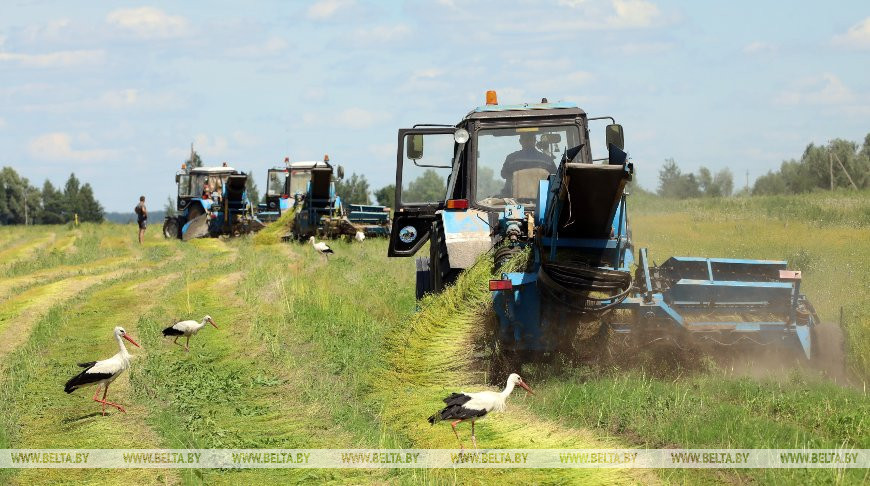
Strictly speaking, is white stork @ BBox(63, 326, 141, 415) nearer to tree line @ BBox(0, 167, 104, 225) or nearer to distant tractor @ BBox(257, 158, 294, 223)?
distant tractor @ BBox(257, 158, 294, 223)

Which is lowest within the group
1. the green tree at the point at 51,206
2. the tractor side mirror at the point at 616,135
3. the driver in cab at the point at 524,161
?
the green tree at the point at 51,206

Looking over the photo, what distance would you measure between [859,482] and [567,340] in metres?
3.76

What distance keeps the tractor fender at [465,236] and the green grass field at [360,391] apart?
61 cm

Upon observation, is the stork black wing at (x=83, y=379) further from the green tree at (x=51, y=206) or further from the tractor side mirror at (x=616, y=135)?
the green tree at (x=51, y=206)

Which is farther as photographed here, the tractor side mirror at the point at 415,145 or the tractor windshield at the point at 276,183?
the tractor windshield at the point at 276,183

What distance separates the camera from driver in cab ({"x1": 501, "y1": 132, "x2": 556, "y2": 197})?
11.4m

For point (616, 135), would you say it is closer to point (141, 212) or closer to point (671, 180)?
point (141, 212)

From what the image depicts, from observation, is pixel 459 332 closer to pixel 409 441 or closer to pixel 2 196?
pixel 409 441

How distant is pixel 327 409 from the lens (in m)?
8.72

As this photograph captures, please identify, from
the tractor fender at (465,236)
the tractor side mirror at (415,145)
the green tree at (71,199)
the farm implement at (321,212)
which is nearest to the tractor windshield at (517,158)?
the tractor fender at (465,236)

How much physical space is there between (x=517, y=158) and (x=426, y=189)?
160 cm

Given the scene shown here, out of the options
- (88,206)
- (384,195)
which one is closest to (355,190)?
(384,195)

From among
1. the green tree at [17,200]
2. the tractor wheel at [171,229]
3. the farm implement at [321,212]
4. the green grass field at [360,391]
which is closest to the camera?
the green grass field at [360,391]

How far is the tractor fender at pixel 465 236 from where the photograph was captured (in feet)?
34.7
